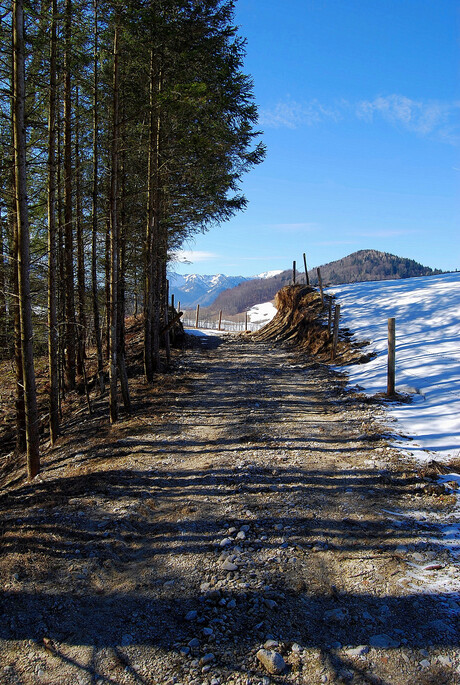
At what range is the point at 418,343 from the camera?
13.8 meters

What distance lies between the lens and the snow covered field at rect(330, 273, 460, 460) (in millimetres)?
7477

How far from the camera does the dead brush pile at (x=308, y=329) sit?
15.8 meters

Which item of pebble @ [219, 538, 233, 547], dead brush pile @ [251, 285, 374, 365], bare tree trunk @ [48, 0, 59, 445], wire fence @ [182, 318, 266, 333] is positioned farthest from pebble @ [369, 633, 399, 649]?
wire fence @ [182, 318, 266, 333]

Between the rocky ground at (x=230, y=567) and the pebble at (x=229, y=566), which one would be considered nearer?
the rocky ground at (x=230, y=567)

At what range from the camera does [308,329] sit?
2202cm

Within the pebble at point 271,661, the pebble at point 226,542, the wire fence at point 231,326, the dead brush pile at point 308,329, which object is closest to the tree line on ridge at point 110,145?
the pebble at point 226,542

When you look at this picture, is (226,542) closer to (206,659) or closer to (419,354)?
(206,659)

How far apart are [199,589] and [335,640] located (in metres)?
1.39

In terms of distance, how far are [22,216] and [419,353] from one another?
39.4 ft

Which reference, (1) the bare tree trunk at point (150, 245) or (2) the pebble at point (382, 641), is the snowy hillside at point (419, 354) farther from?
(1) the bare tree trunk at point (150, 245)

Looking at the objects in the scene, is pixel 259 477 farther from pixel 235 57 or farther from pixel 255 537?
pixel 235 57

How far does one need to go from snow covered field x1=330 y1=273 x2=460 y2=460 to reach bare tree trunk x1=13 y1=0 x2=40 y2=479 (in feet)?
23.7

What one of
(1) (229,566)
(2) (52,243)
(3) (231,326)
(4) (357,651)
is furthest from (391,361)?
(3) (231,326)

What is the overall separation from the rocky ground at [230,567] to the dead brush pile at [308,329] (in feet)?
27.0
